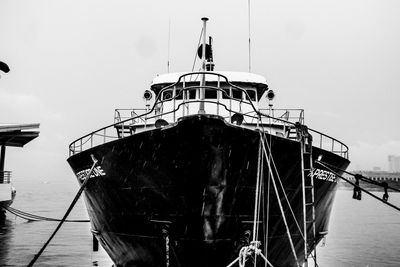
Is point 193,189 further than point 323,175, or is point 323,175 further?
point 323,175

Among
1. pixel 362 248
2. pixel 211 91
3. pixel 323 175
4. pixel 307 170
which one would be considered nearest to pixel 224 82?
pixel 211 91

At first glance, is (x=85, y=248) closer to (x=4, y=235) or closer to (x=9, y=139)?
(x=4, y=235)

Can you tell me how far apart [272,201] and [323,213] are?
346cm

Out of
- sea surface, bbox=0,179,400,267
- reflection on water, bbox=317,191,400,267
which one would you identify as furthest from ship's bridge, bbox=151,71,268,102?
reflection on water, bbox=317,191,400,267

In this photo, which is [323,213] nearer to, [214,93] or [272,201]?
[272,201]

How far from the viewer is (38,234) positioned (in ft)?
75.5

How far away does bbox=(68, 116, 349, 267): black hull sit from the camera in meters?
7.91

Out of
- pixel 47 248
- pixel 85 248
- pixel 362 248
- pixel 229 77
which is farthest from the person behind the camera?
pixel 362 248

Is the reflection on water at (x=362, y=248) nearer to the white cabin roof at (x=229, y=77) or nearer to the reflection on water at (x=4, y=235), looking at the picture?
the white cabin roof at (x=229, y=77)

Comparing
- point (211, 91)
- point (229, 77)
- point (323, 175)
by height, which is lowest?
point (323, 175)

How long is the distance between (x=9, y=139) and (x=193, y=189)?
968 inches

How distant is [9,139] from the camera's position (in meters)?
28.8

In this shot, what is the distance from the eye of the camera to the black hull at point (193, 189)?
26.0ft

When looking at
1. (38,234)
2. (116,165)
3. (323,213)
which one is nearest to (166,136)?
(116,165)
